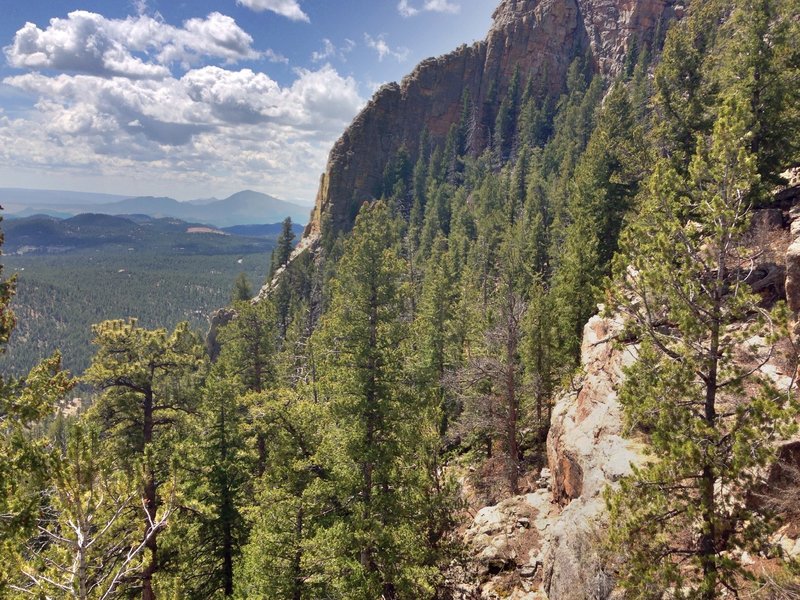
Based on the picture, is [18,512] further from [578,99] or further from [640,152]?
[578,99]

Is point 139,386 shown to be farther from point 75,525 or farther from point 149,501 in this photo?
point 75,525

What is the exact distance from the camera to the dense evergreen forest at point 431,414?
7.10 meters

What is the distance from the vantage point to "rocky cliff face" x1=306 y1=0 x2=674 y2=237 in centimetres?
8206

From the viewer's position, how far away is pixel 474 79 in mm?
94875

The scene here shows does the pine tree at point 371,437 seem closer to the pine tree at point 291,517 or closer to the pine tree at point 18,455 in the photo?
the pine tree at point 291,517

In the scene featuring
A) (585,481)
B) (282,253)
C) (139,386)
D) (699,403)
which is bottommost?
(585,481)

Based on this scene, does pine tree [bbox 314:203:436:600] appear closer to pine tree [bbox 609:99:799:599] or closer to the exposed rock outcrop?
the exposed rock outcrop

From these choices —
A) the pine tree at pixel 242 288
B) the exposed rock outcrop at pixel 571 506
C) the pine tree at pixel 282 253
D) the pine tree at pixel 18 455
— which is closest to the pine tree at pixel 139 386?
the pine tree at pixel 18 455

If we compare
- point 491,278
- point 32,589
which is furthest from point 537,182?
point 32,589

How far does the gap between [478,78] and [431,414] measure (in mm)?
92909

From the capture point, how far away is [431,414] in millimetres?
18031

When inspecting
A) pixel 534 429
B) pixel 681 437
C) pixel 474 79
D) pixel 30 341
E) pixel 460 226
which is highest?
pixel 474 79

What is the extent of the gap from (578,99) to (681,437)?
7802 cm

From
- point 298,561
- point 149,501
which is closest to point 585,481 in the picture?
point 298,561
